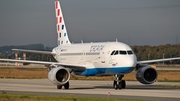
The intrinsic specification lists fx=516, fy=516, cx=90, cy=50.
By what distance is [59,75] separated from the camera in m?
44.9

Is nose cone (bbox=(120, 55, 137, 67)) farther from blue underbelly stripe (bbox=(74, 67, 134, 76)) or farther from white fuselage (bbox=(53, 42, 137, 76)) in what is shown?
blue underbelly stripe (bbox=(74, 67, 134, 76))

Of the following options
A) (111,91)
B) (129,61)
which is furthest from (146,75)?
(111,91)

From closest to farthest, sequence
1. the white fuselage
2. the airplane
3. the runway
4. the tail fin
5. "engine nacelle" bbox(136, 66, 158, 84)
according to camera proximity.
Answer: the runway, the white fuselage, the airplane, "engine nacelle" bbox(136, 66, 158, 84), the tail fin

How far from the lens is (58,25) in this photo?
186 ft

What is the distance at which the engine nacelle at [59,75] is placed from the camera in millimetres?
43875

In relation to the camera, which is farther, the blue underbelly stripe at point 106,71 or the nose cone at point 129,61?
the blue underbelly stripe at point 106,71

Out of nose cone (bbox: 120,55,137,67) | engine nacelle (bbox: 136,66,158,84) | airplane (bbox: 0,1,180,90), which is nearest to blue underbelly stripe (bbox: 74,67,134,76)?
airplane (bbox: 0,1,180,90)

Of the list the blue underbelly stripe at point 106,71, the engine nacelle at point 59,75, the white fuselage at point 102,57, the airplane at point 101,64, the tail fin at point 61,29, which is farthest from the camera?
the tail fin at point 61,29

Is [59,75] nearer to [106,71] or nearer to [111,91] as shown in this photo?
[106,71]

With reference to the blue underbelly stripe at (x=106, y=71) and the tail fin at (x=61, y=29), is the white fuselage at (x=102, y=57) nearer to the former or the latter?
the blue underbelly stripe at (x=106, y=71)

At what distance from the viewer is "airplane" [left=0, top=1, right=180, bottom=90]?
42.6 m

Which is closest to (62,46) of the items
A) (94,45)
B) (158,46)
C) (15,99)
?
(94,45)

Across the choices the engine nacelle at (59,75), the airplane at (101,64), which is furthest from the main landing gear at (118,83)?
the engine nacelle at (59,75)

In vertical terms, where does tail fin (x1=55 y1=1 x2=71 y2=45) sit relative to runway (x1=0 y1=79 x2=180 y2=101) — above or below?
above
